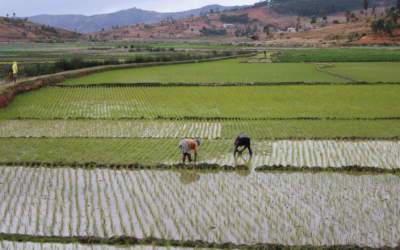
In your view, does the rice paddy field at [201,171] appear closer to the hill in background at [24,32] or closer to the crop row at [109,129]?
the crop row at [109,129]

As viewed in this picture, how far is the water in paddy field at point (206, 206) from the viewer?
6.37 meters

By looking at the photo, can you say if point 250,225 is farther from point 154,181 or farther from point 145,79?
point 145,79

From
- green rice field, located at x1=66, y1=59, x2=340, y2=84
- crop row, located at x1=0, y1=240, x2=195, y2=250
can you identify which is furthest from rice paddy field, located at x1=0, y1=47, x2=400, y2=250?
green rice field, located at x1=66, y1=59, x2=340, y2=84

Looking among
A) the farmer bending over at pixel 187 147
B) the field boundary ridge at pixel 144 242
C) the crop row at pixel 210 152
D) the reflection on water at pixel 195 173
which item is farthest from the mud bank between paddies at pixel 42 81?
the field boundary ridge at pixel 144 242

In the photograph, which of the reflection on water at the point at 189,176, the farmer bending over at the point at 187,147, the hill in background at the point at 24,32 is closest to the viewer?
the reflection on water at the point at 189,176

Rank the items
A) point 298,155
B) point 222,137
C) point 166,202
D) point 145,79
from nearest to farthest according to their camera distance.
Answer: point 166,202
point 298,155
point 222,137
point 145,79

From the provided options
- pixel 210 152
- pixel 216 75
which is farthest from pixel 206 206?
pixel 216 75

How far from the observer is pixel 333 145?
36.3ft

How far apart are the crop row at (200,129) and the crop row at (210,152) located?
0.56m

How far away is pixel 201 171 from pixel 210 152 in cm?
131

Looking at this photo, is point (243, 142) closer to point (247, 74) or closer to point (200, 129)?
point (200, 129)

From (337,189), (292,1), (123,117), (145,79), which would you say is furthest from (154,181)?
(292,1)

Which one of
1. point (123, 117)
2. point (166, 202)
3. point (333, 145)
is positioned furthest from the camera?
point (123, 117)

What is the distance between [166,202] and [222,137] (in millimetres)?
4535
